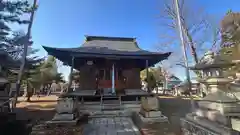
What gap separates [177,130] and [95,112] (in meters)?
4.44

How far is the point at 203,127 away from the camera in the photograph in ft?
9.61

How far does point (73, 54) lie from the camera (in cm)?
907

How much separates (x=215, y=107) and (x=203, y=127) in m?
0.50

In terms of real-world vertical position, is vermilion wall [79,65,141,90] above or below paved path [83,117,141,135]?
above

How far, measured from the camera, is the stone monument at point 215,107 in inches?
104

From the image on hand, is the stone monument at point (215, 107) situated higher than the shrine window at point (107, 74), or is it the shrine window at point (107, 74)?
the shrine window at point (107, 74)

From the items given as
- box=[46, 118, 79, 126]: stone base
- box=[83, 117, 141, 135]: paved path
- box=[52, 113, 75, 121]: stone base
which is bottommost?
box=[83, 117, 141, 135]: paved path

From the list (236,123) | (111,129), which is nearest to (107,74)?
(111,129)

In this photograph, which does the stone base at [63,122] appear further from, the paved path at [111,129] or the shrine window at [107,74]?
the shrine window at [107,74]

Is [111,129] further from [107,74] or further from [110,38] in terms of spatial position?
[110,38]

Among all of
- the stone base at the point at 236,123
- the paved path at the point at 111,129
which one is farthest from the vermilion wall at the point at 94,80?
the stone base at the point at 236,123

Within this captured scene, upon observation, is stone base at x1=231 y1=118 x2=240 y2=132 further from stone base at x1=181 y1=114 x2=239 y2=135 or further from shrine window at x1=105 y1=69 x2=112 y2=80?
shrine window at x1=105 y1=69 x2=112 y2=80

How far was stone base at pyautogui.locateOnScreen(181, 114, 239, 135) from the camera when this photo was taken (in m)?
2.41

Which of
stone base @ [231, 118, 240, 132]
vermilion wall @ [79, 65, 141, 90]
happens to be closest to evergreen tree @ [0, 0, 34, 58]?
vermilion wall @ [79, 65, 141, 90]
